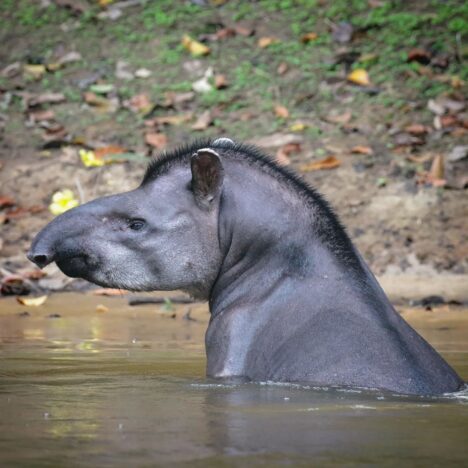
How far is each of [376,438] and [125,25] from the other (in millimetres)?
10942

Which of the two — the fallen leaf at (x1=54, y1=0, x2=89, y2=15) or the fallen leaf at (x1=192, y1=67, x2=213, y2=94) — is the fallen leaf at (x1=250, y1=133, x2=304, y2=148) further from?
the fallen leaf at (x1=54, y1=0, x2=89, y2=15)

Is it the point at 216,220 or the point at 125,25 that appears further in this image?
the point at 125,25

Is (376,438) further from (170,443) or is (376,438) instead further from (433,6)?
(433,6)

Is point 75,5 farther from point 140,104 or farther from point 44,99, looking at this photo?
point 140,104

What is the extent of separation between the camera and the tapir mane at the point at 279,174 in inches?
232

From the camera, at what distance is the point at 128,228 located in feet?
20.4

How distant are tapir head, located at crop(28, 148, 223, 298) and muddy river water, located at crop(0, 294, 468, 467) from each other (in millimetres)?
500

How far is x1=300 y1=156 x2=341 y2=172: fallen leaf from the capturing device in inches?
440

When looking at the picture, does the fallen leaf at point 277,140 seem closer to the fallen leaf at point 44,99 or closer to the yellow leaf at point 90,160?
the yellow leaf at point 90,160

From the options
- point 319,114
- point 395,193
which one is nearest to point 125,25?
point 319,114

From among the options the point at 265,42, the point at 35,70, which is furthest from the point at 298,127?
the point at 35,70

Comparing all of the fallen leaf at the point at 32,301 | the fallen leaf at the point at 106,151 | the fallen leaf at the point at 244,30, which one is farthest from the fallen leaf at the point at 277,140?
the fallen leaf at the point at 32,301

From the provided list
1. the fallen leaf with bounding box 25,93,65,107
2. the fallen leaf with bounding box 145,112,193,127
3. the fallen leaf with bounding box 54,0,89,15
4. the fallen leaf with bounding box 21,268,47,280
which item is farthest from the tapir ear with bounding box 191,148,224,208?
the fallen leaf with bounding box 54,0,89,15

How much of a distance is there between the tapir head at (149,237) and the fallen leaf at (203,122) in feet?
19.4
